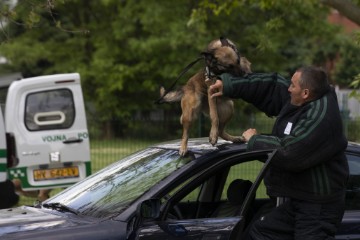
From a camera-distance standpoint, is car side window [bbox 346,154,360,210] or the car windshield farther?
car side window [bbox 346,154,360,210]

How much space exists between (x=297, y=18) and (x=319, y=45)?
13.1 meters

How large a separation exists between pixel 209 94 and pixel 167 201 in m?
0.78

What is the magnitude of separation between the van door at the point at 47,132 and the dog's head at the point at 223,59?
5810mm

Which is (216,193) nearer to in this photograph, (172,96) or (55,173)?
(172,96)

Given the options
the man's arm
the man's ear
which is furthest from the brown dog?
the man's ear

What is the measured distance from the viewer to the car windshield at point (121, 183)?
4867 mm

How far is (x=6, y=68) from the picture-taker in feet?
104

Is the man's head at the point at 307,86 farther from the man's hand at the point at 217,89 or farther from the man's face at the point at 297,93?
the man's hand at the point at 217,89

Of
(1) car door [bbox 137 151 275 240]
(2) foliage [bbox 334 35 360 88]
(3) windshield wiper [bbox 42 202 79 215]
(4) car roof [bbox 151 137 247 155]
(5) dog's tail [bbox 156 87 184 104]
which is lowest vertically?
(2) foliage [bbox 334 35 360 88]

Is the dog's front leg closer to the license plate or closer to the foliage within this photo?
the license plate

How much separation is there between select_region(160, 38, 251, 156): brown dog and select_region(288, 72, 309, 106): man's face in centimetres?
56

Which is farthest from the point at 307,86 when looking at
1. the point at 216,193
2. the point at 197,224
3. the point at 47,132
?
the point at 47,132

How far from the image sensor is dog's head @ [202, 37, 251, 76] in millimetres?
4984

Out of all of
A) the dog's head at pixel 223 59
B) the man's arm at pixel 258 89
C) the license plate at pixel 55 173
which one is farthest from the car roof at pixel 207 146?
the license plate at pixel 55 173
